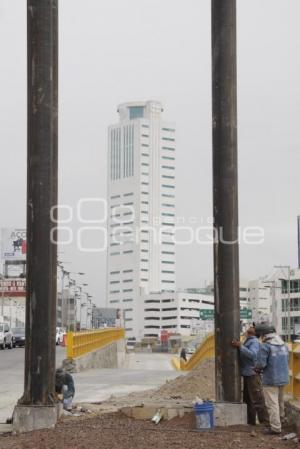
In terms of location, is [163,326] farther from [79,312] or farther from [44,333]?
[44,333]

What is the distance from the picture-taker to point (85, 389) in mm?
19562

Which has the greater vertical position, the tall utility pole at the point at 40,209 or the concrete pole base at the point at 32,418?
the tall utility pole at the point at 40,209

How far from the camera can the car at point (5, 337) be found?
160 feet

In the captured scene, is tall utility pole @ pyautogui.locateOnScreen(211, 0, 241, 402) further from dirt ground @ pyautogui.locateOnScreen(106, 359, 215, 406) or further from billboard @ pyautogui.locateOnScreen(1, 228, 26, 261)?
billboard @ pyautogui.locateOnScreen(1, 228, 26, 261)

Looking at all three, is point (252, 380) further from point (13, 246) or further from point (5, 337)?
point (13, 246)

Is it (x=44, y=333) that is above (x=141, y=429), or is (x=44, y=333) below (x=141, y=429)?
above

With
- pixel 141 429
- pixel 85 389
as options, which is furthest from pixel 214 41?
pixel 85 389

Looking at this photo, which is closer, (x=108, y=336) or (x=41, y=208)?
(x=41, y=208)

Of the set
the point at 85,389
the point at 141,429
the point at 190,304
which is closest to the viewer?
the point at 141,429

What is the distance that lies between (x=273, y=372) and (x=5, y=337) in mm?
40430

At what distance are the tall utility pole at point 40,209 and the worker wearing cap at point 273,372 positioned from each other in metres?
2.92

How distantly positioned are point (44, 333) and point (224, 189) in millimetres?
3263

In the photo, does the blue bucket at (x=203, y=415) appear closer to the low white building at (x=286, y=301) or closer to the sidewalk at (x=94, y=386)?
the sidewalk at (x=94, y=386)

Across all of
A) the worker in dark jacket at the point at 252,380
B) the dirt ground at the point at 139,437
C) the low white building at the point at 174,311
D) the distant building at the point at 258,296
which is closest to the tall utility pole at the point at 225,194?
the worker in dark jacket at the point at 252,380
